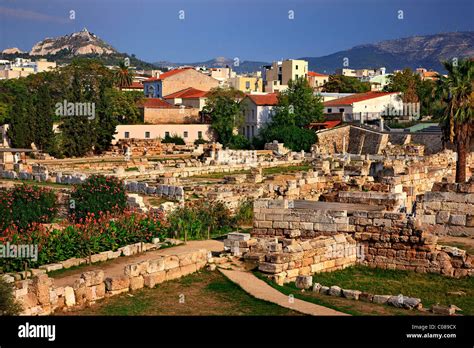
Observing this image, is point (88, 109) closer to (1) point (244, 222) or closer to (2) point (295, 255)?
(1) point (244, 222)

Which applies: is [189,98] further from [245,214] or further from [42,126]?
[245,214]

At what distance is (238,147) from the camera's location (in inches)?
2486

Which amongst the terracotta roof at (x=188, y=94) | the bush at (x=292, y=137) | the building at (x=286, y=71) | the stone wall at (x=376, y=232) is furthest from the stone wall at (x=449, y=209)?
the building at (x=286, y=71)

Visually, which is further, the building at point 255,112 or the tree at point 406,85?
the tree at point 406,85

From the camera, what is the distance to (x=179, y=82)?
83.1 m

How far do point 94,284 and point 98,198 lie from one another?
37.1ft

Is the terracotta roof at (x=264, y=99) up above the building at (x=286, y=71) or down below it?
below

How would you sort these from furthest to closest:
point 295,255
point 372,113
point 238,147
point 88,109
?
point 372,113 → point 238,147 → point 88,109 → point 295,255

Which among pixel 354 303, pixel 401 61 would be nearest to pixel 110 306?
pixel 354 303

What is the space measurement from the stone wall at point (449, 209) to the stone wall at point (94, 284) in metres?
6.13

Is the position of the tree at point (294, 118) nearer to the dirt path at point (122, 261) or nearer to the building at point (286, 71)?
the building at point (286, 71)

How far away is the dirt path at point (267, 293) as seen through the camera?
11.4m

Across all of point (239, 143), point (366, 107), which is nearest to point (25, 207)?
point (239, 143)
